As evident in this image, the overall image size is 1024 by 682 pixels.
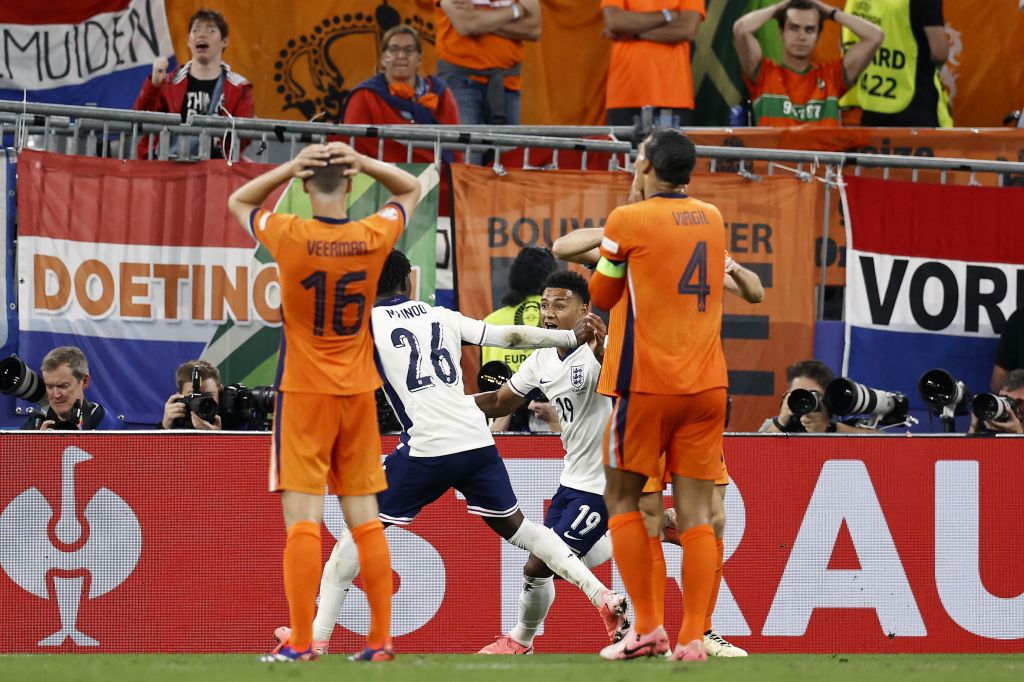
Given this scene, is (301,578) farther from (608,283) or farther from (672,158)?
(672,158)

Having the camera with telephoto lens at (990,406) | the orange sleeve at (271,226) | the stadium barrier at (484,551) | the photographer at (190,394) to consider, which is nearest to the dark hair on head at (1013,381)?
the camera with telephoto lens at (990,406)

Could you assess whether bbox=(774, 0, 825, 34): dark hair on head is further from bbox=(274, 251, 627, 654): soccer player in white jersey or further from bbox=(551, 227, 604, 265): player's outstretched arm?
bbox=(551, 227, 604, 265): player's outstretched arm

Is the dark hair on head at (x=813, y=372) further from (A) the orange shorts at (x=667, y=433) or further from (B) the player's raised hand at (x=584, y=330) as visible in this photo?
(A) the orange shorts at (x=667, y=433)

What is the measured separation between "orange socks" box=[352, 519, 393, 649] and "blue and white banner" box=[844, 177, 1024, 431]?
5.50 metres

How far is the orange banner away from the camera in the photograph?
1162 cm

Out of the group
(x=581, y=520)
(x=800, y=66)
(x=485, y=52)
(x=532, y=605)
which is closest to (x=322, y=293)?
(x=581, y=520)

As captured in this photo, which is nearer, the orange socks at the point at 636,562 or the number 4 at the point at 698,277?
the number 4 at the point at 698,277

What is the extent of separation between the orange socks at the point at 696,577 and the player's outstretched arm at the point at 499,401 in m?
2.51

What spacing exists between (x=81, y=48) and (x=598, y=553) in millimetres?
7005

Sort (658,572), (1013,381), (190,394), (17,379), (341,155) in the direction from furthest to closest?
(1013,381), (190,394), (17,379), (658,572), (341,155)

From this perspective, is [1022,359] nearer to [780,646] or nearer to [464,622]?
[780,646]

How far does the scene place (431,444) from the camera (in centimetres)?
910

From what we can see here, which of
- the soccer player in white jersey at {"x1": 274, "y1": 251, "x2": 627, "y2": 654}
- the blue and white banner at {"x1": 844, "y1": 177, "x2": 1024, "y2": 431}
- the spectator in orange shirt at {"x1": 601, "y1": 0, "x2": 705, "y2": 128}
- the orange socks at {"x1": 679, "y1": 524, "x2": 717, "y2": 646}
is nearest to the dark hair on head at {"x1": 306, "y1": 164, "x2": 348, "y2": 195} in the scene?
the soccer player in white jersey at {"x1": 274, "y1": 251, "x2": 627, "y2": 654}

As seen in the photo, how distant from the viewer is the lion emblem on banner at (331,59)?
14.5 m
